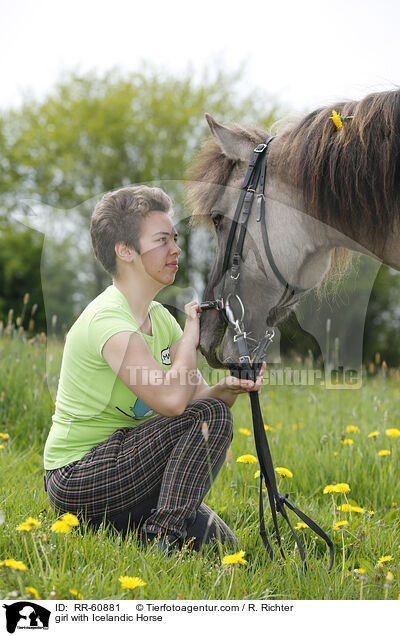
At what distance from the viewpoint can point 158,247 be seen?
97.3 inches

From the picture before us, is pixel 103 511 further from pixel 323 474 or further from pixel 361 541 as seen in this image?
pixel 323 474

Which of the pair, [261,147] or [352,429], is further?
[352,429]

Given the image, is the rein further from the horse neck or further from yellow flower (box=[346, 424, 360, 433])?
yellow flower (box=[346, 424, 360, 433])

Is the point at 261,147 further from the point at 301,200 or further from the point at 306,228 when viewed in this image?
the point at 306,228

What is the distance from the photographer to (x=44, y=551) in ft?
6.28

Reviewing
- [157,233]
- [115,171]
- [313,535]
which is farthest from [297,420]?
[115,171]

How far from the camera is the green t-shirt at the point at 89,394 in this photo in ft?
7.84

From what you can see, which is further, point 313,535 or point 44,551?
point 313,535

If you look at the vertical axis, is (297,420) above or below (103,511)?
below

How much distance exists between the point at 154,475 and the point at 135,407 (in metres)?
0.32

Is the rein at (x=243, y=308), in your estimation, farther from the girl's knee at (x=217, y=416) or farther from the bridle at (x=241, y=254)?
the girl's knee at (x=217, y=416)

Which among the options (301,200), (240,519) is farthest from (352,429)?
(301,200)

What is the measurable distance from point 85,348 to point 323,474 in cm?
165

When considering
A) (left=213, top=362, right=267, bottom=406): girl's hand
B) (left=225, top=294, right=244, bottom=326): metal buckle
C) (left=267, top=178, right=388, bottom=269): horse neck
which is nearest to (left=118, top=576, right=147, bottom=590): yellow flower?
(left=213, top=362, right=267, bottom=406): girl's hand
